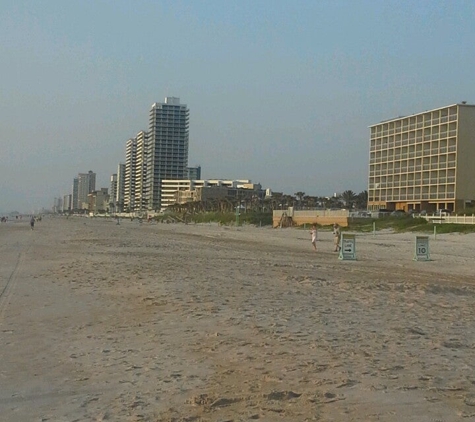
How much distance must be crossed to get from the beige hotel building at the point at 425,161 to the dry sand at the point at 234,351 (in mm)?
62271

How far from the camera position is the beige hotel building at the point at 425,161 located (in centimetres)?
7238

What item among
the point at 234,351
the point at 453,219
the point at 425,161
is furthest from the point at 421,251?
the point at 425,161

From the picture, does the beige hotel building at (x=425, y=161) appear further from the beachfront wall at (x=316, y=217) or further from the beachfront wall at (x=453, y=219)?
the beachfront wall at (x=453, y=219)

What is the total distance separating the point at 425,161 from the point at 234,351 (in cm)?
7606

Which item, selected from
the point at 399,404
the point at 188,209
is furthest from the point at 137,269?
the point at 188,209

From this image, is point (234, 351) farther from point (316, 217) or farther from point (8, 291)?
point (316, 217)

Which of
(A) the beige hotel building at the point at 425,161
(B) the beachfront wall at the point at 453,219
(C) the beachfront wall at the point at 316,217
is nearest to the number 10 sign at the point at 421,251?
(B) the beachfront wall at the point at 453,219

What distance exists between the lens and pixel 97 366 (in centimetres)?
666

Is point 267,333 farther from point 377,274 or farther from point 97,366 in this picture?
point 377,274

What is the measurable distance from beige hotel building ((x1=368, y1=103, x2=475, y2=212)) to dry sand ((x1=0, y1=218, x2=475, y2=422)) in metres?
62.3

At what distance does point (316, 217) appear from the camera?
78.0 meters

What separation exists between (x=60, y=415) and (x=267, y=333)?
12.0ft

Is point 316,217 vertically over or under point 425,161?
under

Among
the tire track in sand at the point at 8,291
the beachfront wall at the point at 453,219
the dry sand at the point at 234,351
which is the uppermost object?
the beachfront wall at the point at 453,219
